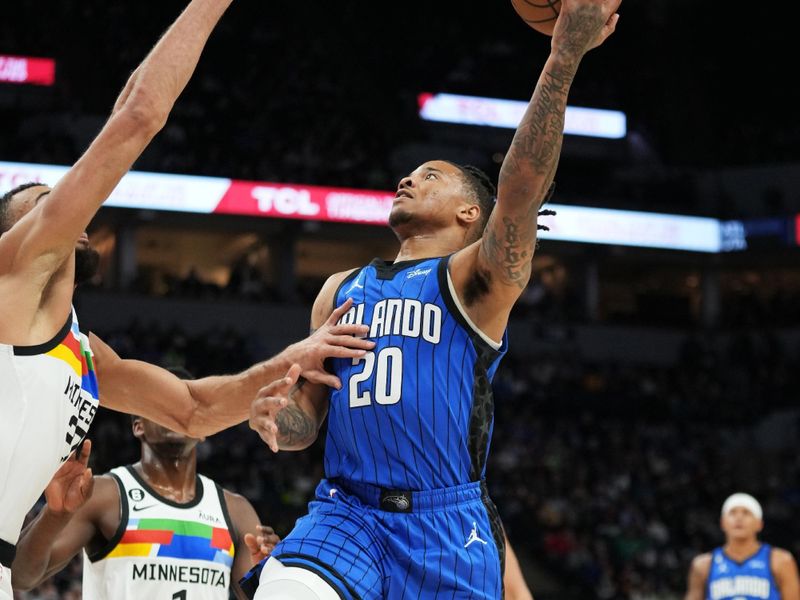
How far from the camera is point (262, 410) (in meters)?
3.84

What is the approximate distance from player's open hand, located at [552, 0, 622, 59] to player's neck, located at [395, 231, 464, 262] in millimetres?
960

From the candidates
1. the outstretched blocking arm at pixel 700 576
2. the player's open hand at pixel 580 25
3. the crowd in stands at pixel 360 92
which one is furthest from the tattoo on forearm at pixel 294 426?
the crowd in stands at pixel 360 92

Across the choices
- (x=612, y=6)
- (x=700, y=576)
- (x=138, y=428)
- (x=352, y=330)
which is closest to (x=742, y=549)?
(x=700, y=576)

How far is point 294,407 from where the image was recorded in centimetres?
423

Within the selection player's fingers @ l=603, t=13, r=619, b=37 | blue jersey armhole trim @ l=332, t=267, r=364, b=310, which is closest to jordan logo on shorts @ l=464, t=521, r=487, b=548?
blue jersey armhole trim @ l=332, t=267, r=364, b=310

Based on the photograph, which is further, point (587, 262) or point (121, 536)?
point (587, 262)

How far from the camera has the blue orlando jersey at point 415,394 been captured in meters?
4.01

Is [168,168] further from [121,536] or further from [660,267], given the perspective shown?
[121,536]

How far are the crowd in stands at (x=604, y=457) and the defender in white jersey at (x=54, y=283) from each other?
9076mm

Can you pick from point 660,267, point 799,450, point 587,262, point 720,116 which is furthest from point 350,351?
point 720,116

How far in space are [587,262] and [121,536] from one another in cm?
2546

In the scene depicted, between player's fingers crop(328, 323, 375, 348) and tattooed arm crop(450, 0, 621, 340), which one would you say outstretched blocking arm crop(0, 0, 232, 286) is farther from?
tattooed arm crop(450, 0, 621, 340)

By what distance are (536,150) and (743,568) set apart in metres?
7.19

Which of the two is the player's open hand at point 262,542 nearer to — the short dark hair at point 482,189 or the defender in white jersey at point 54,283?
the defender in white jersey at point 54,283
